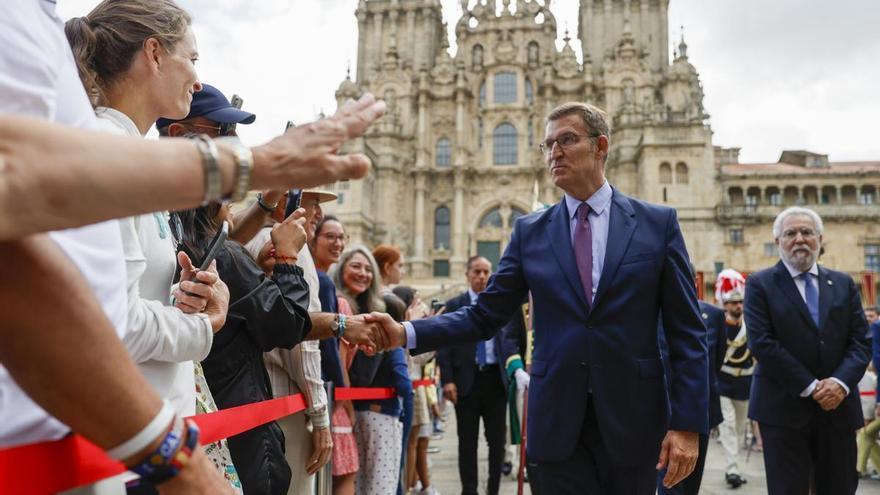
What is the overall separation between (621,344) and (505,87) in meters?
42.2

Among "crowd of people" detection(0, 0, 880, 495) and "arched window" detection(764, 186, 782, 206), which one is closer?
"crowd of people" detection(0, 0, 880, 495)

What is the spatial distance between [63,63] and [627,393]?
2.63 meters

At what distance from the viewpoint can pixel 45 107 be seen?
1.11 meters

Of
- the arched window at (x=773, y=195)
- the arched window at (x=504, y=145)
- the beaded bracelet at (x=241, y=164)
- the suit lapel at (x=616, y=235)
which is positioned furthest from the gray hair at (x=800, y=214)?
the arched window at (x=773, y=195)

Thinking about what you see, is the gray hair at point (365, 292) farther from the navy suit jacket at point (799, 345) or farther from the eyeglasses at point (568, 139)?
the navy suit jacket at point (799, 345)

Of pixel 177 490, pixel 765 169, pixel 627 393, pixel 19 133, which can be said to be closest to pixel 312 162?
pixel 19 133

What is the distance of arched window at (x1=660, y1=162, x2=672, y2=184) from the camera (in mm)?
36938

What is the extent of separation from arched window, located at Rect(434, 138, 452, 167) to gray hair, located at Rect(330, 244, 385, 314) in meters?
38.4

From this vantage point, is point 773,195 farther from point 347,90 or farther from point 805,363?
point 805,363

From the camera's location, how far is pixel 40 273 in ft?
3.25

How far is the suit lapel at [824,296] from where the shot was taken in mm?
4629

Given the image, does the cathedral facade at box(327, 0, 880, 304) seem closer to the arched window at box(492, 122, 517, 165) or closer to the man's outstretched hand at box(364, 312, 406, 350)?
the arched window at box(492, 122, 517, 165)

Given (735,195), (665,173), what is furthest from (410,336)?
(735,195)

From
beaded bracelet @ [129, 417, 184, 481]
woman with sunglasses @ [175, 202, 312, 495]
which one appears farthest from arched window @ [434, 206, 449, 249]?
beaded bracelet @ [129, 417, 184, 481]
